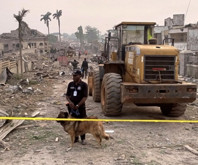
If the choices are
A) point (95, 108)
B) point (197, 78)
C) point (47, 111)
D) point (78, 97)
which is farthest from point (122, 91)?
point (197, 78)

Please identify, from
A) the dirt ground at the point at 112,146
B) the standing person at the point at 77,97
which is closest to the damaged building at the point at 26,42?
the dirt ground at the point at 112,146

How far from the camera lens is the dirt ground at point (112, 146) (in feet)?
16.0

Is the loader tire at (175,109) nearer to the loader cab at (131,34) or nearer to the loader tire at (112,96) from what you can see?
the loader tire at (112,96)

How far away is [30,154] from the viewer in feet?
16.9

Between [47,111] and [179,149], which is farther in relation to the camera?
[47,111]

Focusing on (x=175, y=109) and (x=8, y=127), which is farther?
(x=175, y=109)

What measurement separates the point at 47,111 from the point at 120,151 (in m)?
4.17

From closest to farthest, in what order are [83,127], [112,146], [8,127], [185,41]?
[83,127] < [112,146] < [8,127] < [185,41]

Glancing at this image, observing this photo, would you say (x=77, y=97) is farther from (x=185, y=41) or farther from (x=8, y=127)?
(x=185, y=41)

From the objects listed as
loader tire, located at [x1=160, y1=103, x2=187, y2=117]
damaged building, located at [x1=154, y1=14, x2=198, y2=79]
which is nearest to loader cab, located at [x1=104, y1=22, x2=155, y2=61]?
damaged building, located at [x1=154, y1=14, x2=198, y2=79]

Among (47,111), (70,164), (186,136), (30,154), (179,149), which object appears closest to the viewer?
(70,164)

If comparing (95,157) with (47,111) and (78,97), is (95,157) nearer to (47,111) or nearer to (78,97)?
(78,97)

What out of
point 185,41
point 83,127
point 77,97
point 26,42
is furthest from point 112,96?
point 26,42

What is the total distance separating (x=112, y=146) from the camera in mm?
5508
